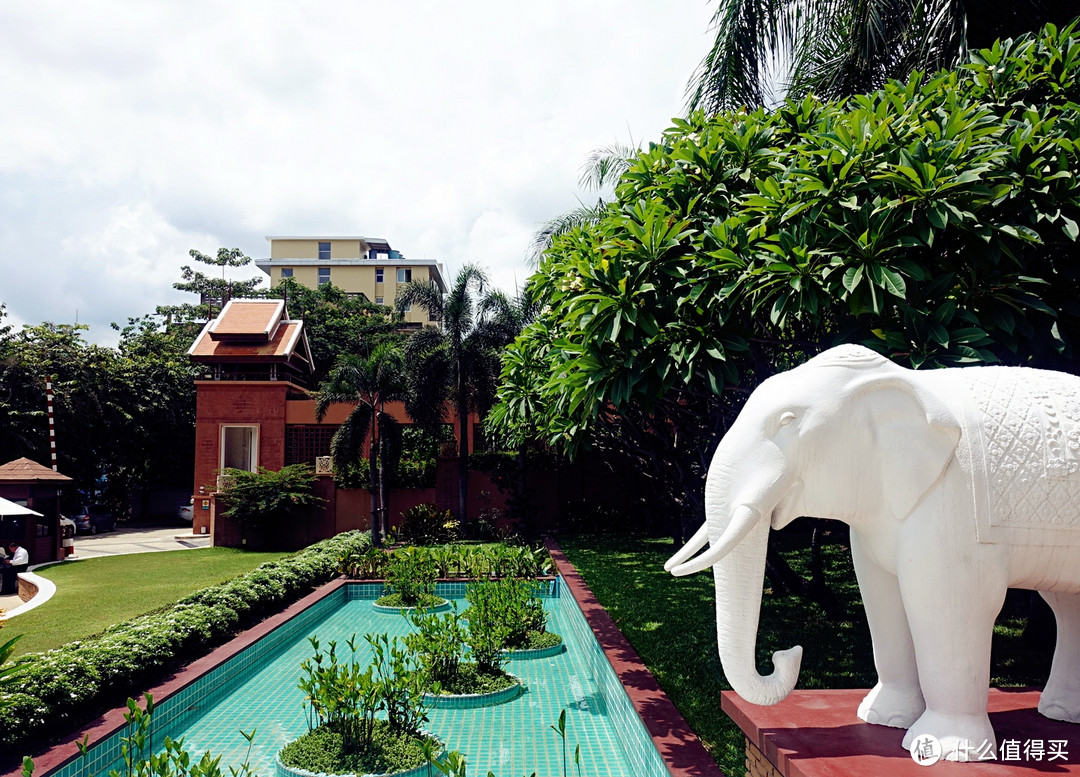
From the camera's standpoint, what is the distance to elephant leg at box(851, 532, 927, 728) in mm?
3344

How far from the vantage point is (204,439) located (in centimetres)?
2209

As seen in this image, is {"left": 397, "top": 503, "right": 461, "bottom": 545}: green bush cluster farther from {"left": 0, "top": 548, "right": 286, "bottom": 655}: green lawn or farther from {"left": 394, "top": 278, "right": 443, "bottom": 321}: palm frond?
{"left": 394, "top": 278, "right": 443, "bottom": 321}: palm frond

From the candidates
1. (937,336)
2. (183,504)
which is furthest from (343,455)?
(183,504)

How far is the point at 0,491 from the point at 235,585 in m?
9.68

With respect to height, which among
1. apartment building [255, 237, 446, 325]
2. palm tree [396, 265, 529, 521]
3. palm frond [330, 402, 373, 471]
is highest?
apartment building [255, 237, 446, 325]

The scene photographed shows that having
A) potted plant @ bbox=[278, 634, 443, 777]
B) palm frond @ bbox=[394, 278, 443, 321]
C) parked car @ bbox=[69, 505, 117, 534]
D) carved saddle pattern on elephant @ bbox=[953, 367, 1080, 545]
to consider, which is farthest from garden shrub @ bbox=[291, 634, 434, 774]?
parked car @ bbox=[69, 505, 117, 534]

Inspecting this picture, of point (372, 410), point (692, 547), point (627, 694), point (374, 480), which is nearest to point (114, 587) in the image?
point (374, 480)

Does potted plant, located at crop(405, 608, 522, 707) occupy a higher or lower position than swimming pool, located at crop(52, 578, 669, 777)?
higher

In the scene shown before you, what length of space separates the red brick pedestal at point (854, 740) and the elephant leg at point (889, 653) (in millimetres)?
84

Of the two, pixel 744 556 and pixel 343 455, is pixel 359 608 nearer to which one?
pixel 343 455

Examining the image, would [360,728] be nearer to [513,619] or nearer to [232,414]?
[513,619]

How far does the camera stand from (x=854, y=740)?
3.22m

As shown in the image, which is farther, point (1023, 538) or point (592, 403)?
point (592, 403)

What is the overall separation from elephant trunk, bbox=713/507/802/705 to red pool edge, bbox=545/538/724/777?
1.22m
